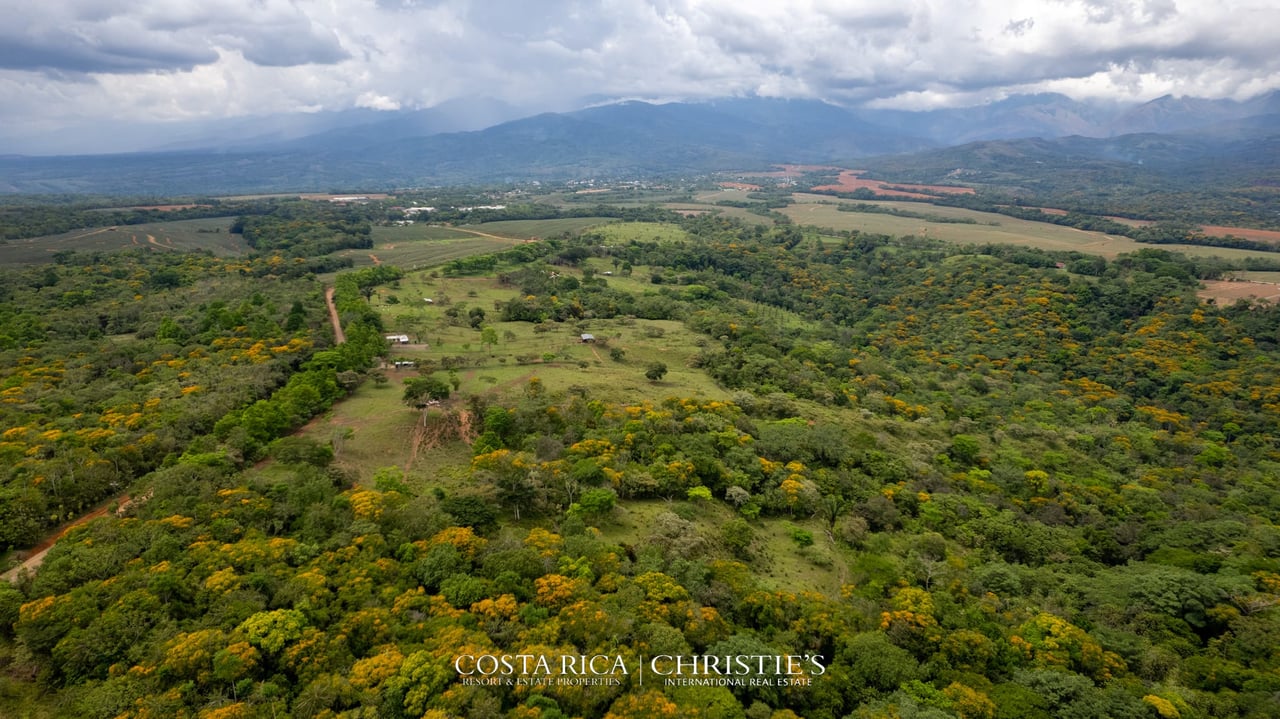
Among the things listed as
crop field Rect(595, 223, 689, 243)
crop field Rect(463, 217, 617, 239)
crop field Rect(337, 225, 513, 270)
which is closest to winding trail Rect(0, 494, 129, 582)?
crop field Rect(337, 225, 513, 270)

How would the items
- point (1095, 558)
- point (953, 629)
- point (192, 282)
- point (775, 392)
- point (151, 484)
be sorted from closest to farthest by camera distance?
point (953, 629) < point (151, 484) < point (1095, 558) < point (775, 392) < point (192, 282)

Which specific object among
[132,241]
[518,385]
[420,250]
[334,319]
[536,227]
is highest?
[536,227]

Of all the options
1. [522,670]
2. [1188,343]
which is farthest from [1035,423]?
[522,670]

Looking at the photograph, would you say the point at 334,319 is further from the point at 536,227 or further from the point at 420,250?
the point at 536,227

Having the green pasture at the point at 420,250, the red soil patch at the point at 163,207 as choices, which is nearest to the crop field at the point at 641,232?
the green pasture at the point at 420,250

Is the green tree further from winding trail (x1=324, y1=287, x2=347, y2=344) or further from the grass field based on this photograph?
winding trail (x1=324, y1=287, x2=347, y2=344)

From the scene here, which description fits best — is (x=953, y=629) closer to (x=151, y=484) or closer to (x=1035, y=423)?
(x=151, y=484)

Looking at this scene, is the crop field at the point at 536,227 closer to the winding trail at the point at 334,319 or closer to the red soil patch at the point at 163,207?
the winding trail at the point at 334,319

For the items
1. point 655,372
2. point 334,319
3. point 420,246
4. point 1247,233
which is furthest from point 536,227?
point 1247,233
